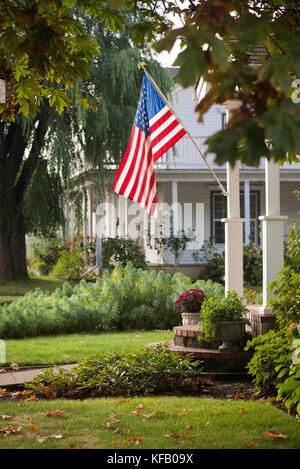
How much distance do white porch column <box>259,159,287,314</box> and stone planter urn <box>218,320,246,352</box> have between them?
0.33m

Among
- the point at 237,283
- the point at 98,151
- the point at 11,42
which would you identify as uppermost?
the point at 98,151

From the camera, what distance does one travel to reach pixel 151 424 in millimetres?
4617

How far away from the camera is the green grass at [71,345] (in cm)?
775

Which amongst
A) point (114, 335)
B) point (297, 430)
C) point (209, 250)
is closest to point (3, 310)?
point (114, 335)

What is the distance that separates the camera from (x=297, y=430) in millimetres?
4422

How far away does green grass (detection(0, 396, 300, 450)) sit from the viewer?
13.6 ft

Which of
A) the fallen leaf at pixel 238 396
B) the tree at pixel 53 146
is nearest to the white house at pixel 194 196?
the tree at pixel 53 146

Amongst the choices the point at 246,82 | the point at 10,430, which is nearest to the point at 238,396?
the point at 10,430

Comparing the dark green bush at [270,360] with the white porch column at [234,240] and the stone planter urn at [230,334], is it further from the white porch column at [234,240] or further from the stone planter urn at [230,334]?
the white porch column at [234,240]

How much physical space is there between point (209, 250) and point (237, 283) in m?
11.5

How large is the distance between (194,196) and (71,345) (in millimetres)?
13022

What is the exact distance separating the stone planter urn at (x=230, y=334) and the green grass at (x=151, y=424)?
109cm

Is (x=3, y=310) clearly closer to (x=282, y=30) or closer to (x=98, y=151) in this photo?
(x=98, y=151)

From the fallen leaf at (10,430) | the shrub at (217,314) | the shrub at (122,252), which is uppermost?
the shrub at (122,252)
